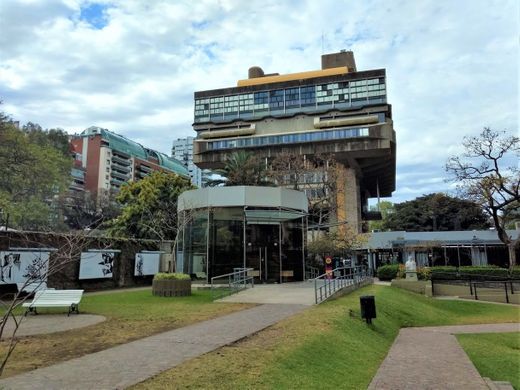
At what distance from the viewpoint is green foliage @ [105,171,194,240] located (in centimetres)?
4047

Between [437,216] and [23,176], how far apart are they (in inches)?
2224

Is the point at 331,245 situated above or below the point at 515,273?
above

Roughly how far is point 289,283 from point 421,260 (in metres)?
27.6

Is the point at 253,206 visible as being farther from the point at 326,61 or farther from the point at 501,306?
the point at 326,61

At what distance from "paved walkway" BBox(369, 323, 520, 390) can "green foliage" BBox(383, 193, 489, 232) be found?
52.7 meters

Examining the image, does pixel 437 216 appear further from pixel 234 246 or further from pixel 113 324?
pixel 113 324

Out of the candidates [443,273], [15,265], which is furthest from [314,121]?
[15,265]

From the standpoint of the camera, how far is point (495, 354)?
39.3 feet

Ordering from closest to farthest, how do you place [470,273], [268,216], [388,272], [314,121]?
[268,216] → [470,273] → [388,272] → [314,121]

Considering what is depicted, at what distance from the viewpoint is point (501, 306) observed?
22.7m

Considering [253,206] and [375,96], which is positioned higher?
[375,96]

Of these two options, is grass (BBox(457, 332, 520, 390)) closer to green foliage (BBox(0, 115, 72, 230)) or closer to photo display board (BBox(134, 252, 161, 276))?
photo display board (BBox(134, 252, 161, 276))

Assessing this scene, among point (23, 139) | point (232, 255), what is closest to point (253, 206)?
point (232, 255)

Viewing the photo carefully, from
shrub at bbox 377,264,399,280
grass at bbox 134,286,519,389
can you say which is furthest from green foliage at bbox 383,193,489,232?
grass at bbox 134,286,519,389
